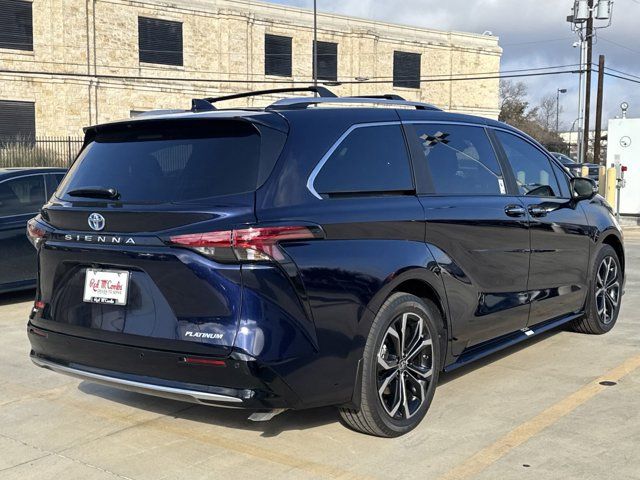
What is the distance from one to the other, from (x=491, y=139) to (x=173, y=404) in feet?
9.50

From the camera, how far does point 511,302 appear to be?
5078mm

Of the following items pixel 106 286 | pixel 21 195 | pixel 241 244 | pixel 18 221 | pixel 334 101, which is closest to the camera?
pixel 241 244

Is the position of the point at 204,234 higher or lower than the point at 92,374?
higher

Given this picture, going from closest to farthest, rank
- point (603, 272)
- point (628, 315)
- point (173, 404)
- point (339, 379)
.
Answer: point (339, 379) < point (173, 404) < point (603, 272) < point (628, 315)

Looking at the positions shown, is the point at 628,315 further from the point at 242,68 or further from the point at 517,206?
the point at 242,68

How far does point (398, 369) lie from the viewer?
162 inches

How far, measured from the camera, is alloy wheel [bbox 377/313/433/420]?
403 centimetres

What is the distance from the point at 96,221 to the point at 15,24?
35469mm

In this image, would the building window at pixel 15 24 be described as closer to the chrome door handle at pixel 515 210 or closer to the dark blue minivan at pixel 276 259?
the dark blue minivan at pixel 276 259

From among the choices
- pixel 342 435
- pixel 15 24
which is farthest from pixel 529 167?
pixel 15 24

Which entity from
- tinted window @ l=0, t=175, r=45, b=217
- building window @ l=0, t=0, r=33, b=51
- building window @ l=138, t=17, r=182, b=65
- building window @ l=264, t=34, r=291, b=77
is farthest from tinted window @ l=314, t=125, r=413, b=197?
building window @ l=264, t=34, r=291, b=77

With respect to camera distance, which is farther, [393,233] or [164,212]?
[393,233]

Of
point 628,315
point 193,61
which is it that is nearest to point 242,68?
Result: point 193,61

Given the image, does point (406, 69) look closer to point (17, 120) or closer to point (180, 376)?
point (17, 120)
